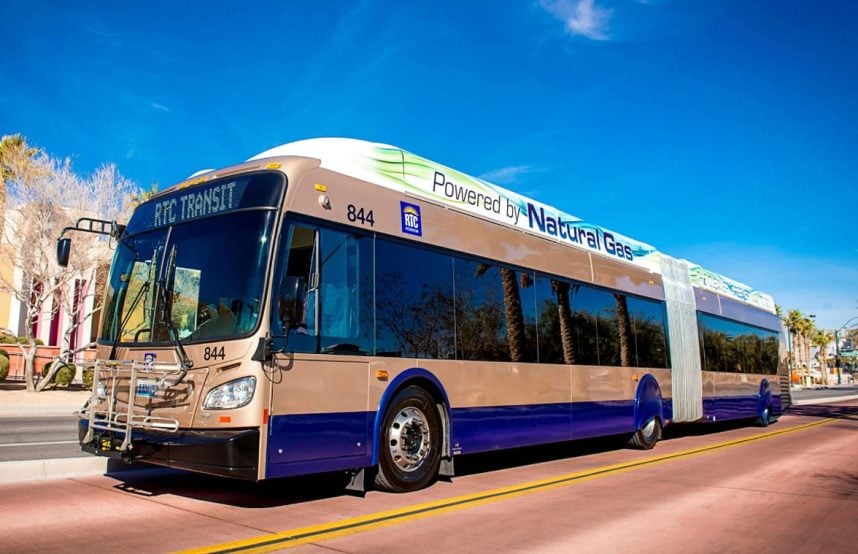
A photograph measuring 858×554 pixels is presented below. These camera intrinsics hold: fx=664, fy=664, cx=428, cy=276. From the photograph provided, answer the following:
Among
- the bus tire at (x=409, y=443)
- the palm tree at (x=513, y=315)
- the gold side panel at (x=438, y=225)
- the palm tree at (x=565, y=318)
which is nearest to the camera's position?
the gold side panel at (x=438, y=225)

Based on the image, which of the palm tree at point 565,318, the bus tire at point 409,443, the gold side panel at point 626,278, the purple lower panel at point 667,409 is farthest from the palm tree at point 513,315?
the purple lower panel at point 667,409

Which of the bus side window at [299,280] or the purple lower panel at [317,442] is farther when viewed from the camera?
the bus side window at [299,280]

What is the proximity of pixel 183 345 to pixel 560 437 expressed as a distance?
19.3 ft

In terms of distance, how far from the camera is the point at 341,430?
6.39 metres

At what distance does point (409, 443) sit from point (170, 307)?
2901 mm

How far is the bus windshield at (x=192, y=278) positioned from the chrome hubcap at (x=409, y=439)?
84.4 inches

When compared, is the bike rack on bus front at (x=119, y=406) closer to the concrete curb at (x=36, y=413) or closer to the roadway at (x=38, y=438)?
the roadway at (x=38, y=438)

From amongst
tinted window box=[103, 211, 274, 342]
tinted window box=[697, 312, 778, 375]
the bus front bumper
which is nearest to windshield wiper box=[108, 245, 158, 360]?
tinted window box=[103, 211, 274, 342]

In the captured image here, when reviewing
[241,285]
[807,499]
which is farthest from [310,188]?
[807,499]

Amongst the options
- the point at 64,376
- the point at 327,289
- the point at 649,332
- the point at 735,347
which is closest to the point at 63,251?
the point at 327,289

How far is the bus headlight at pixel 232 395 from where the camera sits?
223 inches

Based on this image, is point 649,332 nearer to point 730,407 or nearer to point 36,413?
point 730,407

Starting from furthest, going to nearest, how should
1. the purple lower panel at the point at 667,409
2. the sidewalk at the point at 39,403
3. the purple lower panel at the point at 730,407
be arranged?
the sidewalk at the point at 39,403 < the purple lower panel at the point at 730,407 < the purple lower panel at the point at 667,409

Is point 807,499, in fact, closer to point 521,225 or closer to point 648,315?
point 521,225
